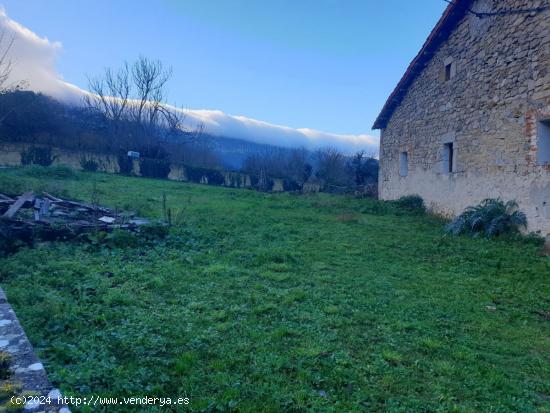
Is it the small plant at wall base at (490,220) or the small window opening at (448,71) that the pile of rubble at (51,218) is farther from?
the small window opening at (448,71)

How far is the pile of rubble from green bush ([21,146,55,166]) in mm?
14928

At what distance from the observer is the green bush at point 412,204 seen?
13642 mm

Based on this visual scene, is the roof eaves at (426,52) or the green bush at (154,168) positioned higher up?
the roof eaves at (426,52)

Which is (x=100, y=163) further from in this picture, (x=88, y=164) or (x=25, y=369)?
(x=25, y=369)

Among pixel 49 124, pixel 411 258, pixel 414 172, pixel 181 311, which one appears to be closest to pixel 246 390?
pixel 181 311

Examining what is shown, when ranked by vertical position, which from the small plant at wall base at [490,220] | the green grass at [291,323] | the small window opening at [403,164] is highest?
the small window opening at [403,164]

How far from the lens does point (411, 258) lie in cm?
746

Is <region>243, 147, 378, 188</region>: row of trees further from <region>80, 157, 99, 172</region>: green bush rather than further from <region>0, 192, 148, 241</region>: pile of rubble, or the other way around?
<region>0, 192, 148, 241</region>: pile of rubble

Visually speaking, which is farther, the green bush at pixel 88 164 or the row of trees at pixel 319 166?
the row of trees at pixel 319 166

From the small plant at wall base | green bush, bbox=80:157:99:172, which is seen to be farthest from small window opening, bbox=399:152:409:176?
green bush, bbox=80:157:99:172

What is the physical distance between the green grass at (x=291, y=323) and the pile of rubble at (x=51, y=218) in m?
0.52

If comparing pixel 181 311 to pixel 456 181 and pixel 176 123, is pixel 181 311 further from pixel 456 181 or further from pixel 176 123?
pixel 176 123

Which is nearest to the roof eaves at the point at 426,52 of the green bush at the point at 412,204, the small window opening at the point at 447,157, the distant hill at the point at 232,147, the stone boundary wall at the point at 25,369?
the small window opening at the point at 447,157

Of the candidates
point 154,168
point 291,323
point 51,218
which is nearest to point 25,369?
point 291,323
